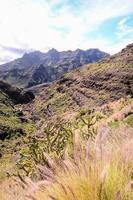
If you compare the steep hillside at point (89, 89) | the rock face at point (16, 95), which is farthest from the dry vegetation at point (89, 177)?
the rock face at point (16, 95)

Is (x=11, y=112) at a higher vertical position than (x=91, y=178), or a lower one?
lower

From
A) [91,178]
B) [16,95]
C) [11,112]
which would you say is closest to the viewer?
[91,178]

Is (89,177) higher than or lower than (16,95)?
higher

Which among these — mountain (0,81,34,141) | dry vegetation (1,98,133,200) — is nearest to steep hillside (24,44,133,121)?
mountain (0,81,34,141)

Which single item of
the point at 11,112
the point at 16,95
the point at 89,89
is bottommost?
the point at 11,112

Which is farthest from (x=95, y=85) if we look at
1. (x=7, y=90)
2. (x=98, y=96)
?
(x=7, y=90)

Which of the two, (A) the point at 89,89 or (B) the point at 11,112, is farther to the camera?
(B) the point at 11,112

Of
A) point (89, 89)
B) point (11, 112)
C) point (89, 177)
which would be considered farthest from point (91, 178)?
point (11, 112)

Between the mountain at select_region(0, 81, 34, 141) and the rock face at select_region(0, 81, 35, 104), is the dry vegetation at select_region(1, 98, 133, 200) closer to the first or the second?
the mountain at select_region(0, 81, 34, 141)

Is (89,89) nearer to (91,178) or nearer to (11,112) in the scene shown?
(11,112)

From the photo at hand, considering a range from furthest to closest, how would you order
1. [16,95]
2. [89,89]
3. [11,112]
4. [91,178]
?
[16,95] → [11,112] → [89,89] → [91,178]

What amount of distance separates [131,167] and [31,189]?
0.90m

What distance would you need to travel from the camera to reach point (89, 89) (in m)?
95.1

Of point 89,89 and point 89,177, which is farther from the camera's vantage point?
point 89,89
